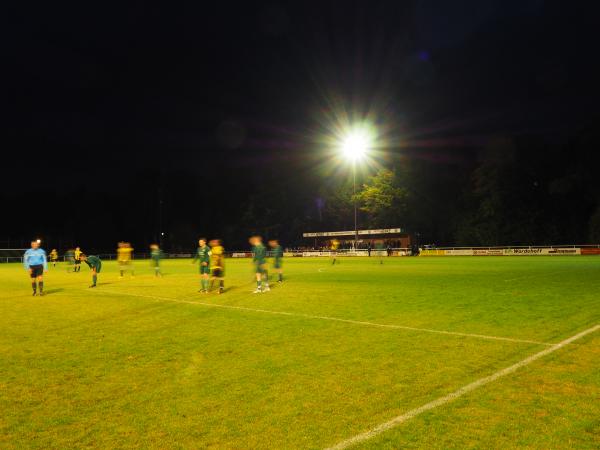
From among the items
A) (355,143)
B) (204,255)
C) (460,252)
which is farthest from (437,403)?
(460,252)

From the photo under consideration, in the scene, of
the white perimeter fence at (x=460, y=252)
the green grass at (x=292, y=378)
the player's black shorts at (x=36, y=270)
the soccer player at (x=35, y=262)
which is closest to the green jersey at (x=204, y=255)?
the green grass at (x=292, y=378)

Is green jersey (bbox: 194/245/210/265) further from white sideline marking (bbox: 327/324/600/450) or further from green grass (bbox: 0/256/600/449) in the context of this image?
white sideline marking (bbox: 327/324/600/450)

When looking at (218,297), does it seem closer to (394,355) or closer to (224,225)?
(394,355)

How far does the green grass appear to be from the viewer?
4512mm

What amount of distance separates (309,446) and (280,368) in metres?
2.62

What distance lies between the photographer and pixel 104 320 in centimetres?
1171

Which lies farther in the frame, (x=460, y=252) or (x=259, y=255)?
(x=460, y=252)

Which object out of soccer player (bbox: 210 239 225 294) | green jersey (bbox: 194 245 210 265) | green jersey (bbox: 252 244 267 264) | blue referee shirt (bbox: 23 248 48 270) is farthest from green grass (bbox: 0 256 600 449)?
blue referee shirt (bbox: 23 248 48 270)

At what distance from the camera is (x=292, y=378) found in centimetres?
630

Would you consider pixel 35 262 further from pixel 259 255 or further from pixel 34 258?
pixel 259 255

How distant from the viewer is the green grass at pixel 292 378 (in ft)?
14.8

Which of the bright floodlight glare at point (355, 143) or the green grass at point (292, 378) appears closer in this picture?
the green grass at point (292, 378)

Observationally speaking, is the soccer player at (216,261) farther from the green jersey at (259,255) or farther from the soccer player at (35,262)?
the soccer player at (35,262)

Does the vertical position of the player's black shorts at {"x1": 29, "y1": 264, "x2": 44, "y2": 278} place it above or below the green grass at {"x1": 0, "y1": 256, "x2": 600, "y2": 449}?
above
